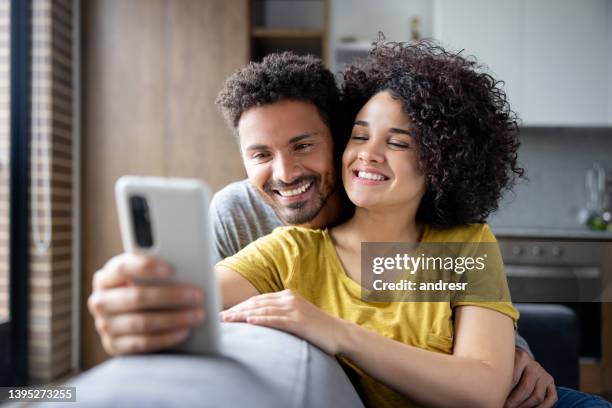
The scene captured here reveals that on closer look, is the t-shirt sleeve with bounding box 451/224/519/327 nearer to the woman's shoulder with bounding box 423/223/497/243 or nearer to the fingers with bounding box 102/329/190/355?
the woman's shoulder with bounding box 423/223/497/243

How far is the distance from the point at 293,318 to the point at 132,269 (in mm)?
296

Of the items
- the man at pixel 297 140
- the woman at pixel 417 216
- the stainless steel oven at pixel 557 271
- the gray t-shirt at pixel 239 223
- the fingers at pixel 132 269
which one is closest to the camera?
the fingers at pixel 132 269

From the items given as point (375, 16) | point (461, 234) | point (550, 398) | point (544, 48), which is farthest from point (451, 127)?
point (375, 16)

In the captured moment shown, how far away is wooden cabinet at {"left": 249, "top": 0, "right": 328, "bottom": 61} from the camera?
12.0 ft

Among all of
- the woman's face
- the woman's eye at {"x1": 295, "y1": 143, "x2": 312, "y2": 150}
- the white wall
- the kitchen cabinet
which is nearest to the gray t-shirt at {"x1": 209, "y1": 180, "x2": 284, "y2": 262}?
the woman's eye at {"x1": 295, "y1": 143, "x2": 312, "y2": 150}

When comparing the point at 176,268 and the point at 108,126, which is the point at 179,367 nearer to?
the point at 176,268

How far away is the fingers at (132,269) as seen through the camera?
2.15 feet

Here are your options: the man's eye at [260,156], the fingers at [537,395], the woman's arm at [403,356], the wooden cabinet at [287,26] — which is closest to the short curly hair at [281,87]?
the man's eye at [260,156]

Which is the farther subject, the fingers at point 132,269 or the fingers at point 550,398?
the fingers at point 550,398

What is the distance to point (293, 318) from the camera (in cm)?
88

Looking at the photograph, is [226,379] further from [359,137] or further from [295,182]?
[295,182]

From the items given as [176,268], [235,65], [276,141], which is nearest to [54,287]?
[235,65]

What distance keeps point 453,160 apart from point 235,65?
2.56 m

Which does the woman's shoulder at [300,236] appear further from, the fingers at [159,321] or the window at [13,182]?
the window at [13,182]
